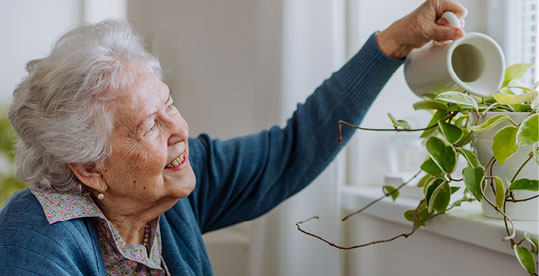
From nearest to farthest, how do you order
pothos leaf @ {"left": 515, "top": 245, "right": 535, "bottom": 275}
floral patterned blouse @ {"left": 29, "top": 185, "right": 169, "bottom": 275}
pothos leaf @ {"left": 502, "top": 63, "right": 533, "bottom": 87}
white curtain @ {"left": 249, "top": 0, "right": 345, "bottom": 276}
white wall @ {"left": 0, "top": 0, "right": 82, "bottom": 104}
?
pothos leaf @ {"left": 515, "top": 245, "right": 535, "bottom": 275} → pothos leaf @ {"left": 502, "top": 63, "right": 533, "bottom": 87} → floral patterned blouse @ {"left": 29, "top": 185, "right": 169, "bottom": 275} → white curtain @ {"left": 249, "top": 0, "right": 345, "bottom": 276} → white wall @ {"left": 0, "top": 0, "right": 82, "bottom": 104}

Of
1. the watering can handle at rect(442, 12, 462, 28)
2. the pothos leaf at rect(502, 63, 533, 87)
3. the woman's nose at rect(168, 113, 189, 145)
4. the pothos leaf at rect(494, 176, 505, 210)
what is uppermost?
the watering can handle at rect(442, 12, 462, 28)

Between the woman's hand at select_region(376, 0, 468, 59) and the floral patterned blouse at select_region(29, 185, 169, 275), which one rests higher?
the woman's hand at select_region(376, 0, 468, 59)

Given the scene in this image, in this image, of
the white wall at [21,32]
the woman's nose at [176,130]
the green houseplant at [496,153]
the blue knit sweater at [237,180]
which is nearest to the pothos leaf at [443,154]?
the green houseplant at [496,153]

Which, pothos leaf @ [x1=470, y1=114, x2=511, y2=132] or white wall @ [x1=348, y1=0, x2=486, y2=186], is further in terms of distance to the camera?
white wall @ [x1=348, y1=0, x2=486, y2=186]

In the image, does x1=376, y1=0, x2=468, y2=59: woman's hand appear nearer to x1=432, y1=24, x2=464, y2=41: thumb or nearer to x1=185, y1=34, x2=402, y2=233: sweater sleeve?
x1=432, y1=24, x2=464, y2=41: thumb

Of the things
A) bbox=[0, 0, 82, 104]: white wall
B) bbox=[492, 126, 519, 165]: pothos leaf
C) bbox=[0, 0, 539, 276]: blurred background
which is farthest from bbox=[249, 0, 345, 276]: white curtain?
bbox=[0, 0, 82, 104]: white wall

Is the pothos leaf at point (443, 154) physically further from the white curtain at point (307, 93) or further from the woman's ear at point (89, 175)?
the woman's ear at point (89, 175)

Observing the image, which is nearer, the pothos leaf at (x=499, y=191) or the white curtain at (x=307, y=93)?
the pothos leaf at (x=499, y=191)

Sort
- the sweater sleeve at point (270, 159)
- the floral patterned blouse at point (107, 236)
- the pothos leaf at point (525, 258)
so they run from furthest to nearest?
the sweater sleeve at point (270, 159)
the floral patterned blouse at point (107, 236)
the pothos leaf at point (525, 258)

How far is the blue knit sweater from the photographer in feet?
3.36

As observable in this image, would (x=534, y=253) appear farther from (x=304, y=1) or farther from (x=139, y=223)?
(x=304, y=1)

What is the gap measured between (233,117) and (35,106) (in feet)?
3.91

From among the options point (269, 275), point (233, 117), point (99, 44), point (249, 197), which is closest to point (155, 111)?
point (99, 44)

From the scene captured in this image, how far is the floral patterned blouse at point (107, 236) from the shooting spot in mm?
1049
